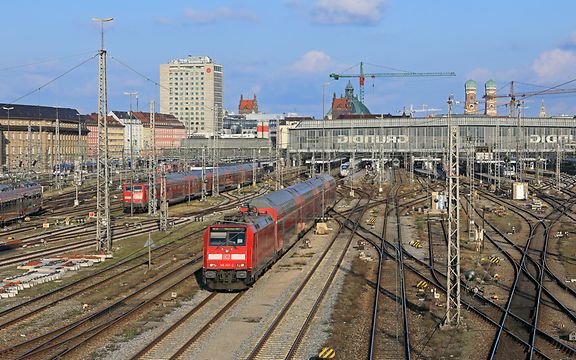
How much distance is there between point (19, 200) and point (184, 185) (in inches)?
689

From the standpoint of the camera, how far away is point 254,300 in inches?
1065

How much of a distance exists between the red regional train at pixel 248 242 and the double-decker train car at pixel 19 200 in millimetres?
24286

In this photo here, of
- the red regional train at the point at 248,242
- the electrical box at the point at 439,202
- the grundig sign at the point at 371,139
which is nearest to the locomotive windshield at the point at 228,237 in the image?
the red regional train at the point at 248,242

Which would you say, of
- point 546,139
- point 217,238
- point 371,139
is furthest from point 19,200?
point 546,139

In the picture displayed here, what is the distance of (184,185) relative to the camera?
71.1 meters

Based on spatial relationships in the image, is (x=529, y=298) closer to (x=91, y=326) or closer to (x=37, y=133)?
(x=91, y=326)

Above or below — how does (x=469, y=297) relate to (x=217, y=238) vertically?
below

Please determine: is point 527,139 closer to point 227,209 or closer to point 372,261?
point 227,209

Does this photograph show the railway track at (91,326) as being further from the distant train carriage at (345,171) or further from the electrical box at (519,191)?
the distant train carriage at (345,171)

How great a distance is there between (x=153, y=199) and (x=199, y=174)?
1531 cm

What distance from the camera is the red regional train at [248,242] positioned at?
90.8ft

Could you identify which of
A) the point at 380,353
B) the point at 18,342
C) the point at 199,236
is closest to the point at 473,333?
the point at 380,353

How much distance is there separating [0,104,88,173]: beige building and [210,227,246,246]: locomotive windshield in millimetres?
103992

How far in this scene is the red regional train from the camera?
27.7 metres
